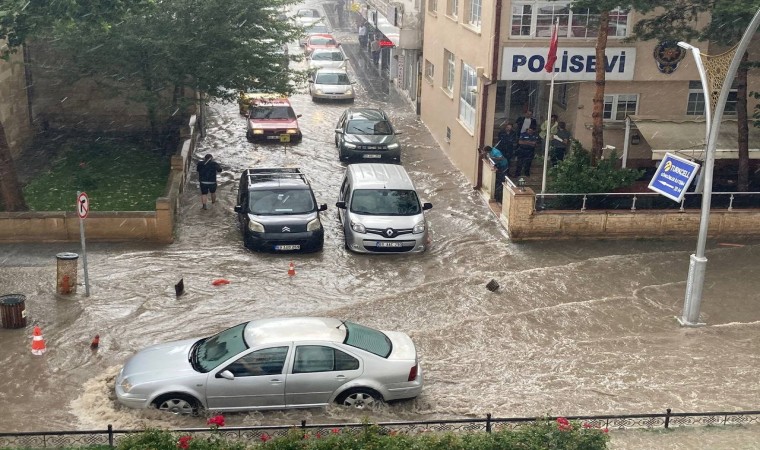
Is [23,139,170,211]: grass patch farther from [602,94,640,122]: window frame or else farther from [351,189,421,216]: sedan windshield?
[602,94,640,122]: window frame

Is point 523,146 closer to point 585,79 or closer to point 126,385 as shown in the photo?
point 585,79

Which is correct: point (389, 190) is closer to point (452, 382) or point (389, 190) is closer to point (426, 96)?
point (452, 382)

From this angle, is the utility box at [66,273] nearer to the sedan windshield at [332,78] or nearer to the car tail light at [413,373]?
the car tail light at [413,373]

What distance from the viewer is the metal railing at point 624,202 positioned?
21156mm

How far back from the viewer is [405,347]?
12695mm

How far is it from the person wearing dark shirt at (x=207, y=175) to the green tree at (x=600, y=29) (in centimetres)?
941

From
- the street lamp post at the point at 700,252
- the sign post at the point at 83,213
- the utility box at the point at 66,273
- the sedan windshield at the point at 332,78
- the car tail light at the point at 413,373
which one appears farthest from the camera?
the sedan windshield at the point at 332,78

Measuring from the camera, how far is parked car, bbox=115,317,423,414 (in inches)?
462

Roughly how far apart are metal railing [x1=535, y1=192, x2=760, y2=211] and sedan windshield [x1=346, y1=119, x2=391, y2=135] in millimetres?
7748

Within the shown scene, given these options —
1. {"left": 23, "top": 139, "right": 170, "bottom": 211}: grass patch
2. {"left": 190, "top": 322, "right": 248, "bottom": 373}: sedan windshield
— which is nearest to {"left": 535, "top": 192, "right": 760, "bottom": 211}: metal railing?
{"left": 23, "top": 139, "right": 170, "bottom": 211}: grass patch

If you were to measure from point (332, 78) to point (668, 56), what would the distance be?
17.8 m

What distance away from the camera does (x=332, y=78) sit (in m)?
38.8

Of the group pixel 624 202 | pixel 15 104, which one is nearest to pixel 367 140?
pixel 624 202

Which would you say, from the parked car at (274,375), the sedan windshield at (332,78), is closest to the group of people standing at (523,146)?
the parked car at (274,375)
